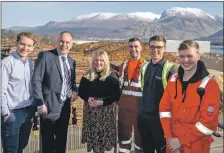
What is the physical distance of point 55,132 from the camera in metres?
3.31

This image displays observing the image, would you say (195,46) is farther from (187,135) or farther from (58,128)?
(58,128)

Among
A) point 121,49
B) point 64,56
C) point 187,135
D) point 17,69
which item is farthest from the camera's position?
point 121,49

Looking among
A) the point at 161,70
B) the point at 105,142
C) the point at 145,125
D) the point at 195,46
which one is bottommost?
the point at 105,142

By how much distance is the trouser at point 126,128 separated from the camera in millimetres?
3477

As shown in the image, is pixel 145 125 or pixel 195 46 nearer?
pixel 195 46

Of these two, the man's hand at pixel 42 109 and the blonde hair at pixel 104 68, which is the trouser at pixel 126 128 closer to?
the blonde hair at pixel 104 68

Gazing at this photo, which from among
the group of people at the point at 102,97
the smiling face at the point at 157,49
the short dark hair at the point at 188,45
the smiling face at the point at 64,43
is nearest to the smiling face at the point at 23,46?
the group of people at the point at 102,97

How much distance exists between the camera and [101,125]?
332 centimetres

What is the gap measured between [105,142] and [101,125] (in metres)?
0.18

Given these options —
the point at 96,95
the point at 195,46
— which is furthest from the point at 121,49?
the point at 195,46

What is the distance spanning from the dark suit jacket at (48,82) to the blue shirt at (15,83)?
8cm

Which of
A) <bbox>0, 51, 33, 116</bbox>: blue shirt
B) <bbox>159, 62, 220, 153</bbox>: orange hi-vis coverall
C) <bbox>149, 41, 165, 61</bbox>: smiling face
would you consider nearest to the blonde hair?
<bbox>149, 41, 165, 61</bbox>: smiling face

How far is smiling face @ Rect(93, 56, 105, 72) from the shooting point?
321 cm

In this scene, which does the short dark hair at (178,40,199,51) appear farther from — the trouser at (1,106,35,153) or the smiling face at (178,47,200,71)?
the trouser at (1,106,35,153)
